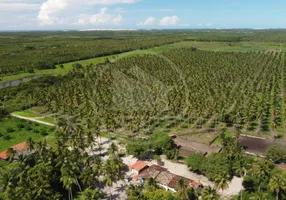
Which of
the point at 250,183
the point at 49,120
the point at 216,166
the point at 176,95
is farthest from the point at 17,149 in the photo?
the point at 176,95

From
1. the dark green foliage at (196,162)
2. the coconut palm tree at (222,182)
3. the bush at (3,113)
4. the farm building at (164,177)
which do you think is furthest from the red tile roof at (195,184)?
the bush at (3,113)

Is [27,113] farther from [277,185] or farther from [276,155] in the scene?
[277,185]

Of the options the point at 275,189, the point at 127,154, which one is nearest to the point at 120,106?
the point at 127,154

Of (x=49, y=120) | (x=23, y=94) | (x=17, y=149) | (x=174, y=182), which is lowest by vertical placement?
(x=49, y=120)

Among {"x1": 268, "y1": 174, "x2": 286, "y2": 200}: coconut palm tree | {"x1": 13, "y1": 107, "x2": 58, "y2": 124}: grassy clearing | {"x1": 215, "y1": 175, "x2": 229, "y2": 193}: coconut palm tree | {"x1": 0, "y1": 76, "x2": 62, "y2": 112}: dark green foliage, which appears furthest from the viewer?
{"x1": 0, "y1": 76, "x2": 62, "y2": 112}: dark green foliage

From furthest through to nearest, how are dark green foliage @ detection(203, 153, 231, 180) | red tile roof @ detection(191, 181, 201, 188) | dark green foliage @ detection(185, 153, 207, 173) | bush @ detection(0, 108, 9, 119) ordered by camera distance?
bush @ detection(0, 108, 9, 119) < dark green foliage @ detection(185, 153, 207, 173) < dark green foliage @ detection(203, 153, 231, 180) < red tile roof @ detection(191, 181, 201, 188)

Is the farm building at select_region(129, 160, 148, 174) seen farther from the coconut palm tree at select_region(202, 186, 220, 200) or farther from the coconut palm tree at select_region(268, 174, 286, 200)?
the coconut palm tree at select_region(268, 174, 286, 200)

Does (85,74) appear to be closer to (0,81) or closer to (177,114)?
(0,81)

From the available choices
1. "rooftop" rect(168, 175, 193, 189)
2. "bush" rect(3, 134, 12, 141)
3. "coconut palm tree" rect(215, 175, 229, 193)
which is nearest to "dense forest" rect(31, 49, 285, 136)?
"bush" rect(3, 134, 12, 141)
